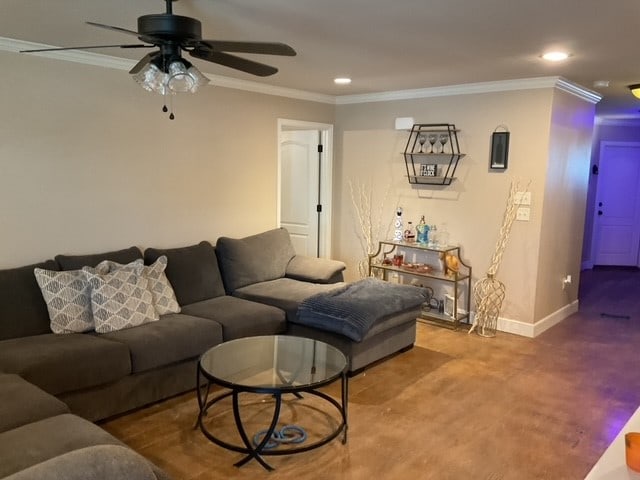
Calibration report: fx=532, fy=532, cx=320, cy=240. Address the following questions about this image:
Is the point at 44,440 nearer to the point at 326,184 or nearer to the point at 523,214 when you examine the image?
the point at 523,214

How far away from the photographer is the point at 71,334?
3363 mm

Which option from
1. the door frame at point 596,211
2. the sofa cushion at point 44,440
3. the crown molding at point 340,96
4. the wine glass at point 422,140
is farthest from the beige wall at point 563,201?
the sofa cushion at point 44,440

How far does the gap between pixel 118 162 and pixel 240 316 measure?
1.55 m

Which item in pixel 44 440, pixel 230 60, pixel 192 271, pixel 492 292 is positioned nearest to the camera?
pixel 44 440

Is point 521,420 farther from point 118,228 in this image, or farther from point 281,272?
point 118,228

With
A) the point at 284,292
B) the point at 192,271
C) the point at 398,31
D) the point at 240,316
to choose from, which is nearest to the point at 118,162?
the point at 192,271

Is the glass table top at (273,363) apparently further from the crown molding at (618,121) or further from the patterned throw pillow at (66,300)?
the crown molding at (618,121)

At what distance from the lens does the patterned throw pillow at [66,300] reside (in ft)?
11.1

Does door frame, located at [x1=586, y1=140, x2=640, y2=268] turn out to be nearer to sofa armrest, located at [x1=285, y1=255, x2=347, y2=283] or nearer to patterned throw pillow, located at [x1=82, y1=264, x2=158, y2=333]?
sofa armrest, located at [x1=285, y1=255, x2=347, y2=283]

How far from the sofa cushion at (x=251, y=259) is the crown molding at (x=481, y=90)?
187cm

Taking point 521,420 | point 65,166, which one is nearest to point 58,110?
point 65,166

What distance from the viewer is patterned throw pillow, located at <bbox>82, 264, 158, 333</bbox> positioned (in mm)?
3442

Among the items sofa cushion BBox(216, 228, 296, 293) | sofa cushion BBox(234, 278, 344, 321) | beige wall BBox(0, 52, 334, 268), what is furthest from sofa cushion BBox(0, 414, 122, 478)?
sofa cushion BBox(216, 228, 296, 293)

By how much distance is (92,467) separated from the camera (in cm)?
144
